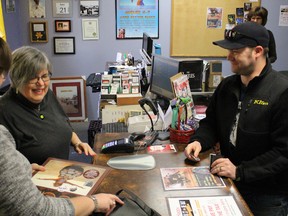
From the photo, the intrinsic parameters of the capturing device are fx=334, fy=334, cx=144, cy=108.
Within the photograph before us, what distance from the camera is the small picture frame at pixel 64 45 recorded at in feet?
15.7

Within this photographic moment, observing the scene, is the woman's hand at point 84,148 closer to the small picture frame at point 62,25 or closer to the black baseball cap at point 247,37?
the black baseball cap at point 247,37

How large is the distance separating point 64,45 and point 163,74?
247cm

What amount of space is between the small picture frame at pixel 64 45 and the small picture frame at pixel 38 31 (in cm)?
15


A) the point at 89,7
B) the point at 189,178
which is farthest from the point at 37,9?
the point at 189,178

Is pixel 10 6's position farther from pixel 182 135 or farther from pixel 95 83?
pixel 182 135

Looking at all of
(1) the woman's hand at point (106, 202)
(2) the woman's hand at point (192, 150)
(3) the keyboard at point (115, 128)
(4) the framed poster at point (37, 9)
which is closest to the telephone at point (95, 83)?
(4) the framed poster at point (37, 9)

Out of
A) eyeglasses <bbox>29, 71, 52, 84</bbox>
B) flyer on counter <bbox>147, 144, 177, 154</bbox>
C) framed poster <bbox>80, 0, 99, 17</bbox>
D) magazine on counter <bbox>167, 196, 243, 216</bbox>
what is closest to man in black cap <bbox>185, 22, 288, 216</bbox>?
flyer on counter <bbox>147, 144, 177, 154</bbox>

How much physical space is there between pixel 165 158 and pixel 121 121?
858mm

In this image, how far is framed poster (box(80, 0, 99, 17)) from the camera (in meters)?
4.69

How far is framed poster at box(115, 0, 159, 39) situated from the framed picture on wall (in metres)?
0.92

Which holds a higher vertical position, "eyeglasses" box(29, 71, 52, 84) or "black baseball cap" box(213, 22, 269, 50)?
"black baseball cap" box(213, 22, 269, 50)

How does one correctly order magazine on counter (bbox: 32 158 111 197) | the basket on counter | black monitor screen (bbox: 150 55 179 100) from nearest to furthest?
1. magazine on counter (bbox: 32 158 111 197)
2. the basket on counter
3. black monitor screen (bbox: 150 55 179 100)

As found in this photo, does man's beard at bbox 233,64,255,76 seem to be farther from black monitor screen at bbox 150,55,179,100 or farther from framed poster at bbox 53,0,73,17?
framed poster at bbox 53,0,73,17

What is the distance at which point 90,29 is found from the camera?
Answer: 4.79 meters
